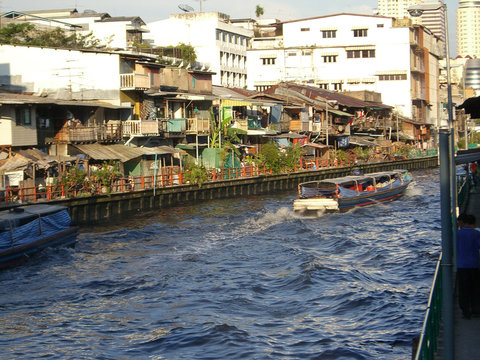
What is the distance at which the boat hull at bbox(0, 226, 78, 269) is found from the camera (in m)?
25.8

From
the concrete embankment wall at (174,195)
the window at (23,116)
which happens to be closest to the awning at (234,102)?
the concrete embankment wall at (174,195)

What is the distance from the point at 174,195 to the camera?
4606cm

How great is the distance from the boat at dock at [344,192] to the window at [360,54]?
53030 mm

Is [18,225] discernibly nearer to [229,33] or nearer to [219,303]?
[219,303]

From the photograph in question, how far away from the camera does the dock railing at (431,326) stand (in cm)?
971

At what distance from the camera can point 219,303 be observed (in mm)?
21062

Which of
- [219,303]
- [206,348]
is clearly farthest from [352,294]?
[206,348]

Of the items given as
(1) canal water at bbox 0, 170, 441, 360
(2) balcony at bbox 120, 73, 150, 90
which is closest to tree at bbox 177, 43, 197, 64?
(2) balcony at bbox 120, 73, 150, 90

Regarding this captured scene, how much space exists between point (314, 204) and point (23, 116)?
17.3m

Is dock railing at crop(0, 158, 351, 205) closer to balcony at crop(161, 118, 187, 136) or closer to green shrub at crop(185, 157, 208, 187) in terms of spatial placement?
green shrub at crop(185, 157, 208, 187)

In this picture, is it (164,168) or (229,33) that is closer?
(164,168)

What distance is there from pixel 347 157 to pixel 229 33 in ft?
103

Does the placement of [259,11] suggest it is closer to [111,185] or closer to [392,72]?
[392,72]

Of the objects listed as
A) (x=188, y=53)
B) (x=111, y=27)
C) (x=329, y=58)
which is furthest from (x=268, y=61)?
(x=111, y=27)
